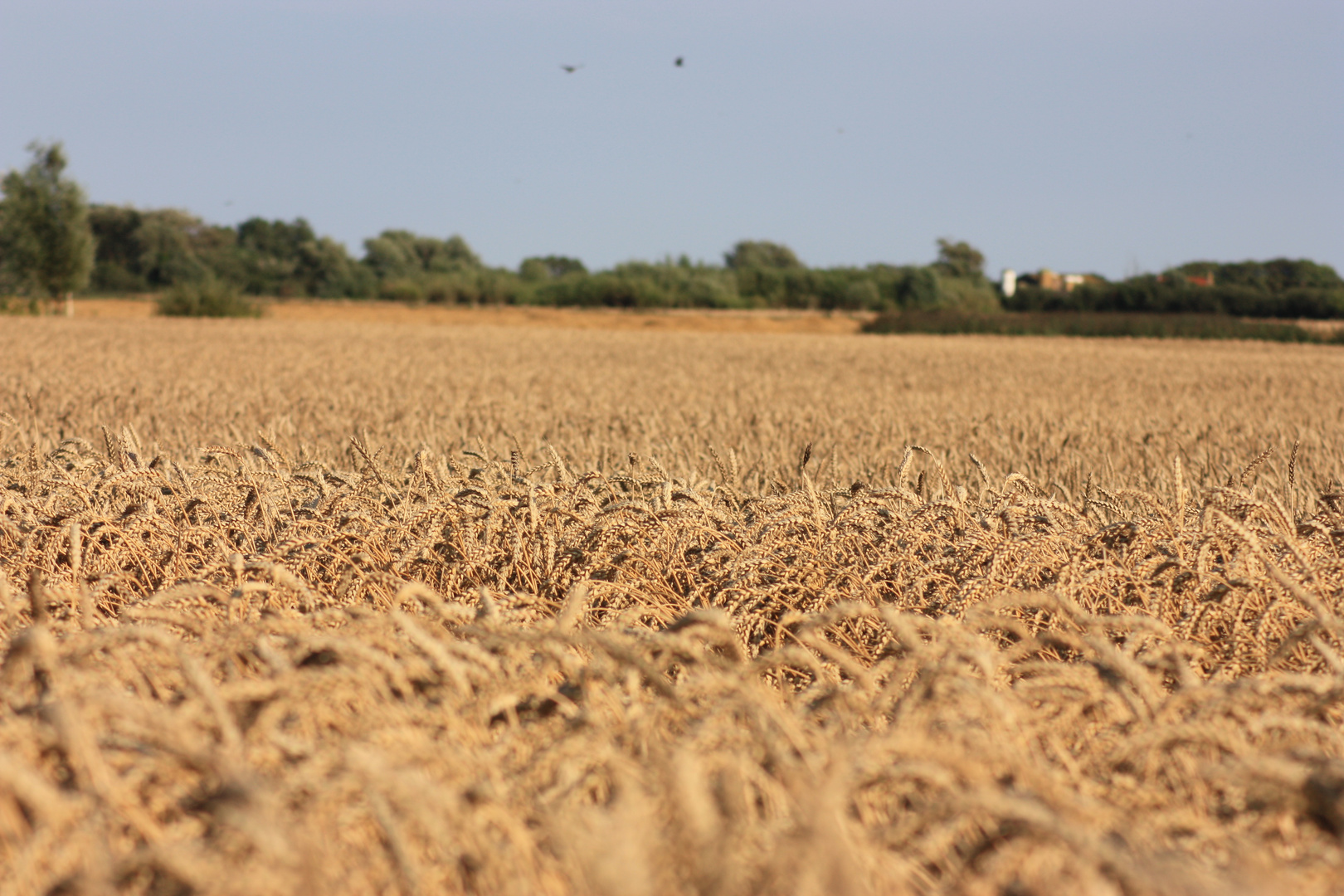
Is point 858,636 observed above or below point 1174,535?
below

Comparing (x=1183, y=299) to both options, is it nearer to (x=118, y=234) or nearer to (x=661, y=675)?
(x=661, y=675)

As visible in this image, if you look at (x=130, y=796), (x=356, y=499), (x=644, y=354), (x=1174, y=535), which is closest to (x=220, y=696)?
(x=130, y=796)

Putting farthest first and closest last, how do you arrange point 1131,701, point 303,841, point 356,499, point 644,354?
1. point 644,354
2. point 356,499
3. point 1131,701
4. point 303,841

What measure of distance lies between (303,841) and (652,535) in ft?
5.71

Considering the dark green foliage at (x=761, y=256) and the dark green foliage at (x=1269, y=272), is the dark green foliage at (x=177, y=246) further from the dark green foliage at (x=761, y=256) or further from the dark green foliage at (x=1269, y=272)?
the dark green foliage at (x=1269, y=272)

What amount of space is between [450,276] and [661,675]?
52.8 m

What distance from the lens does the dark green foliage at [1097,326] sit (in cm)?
3092

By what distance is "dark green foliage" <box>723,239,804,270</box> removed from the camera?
7819 cm

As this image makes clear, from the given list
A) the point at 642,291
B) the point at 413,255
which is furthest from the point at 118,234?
the point at 642,291

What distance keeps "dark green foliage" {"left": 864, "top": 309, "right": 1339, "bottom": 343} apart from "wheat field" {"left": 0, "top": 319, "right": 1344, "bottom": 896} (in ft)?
99.1

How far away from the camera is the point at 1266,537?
2.70 m

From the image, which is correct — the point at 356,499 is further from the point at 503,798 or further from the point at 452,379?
the point at 452,379

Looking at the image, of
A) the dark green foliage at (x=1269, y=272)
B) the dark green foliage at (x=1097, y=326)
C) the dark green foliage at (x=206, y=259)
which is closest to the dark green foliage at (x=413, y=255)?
the dark green foliage at (x=206, y=259)

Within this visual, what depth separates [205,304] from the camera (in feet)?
109
